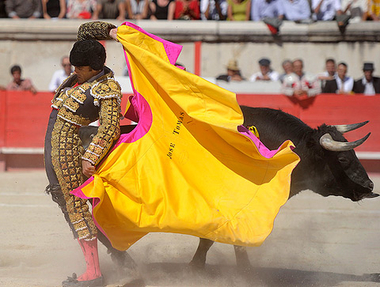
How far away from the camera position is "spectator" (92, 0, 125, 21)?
873 centimetres

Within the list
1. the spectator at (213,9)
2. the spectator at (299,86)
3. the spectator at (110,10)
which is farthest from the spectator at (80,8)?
the spectator at (299,86)

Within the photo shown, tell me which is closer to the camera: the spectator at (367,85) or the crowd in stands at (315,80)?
the crowd in stands at (315,80)

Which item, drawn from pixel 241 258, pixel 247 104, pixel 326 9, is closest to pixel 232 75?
pixel 247 104

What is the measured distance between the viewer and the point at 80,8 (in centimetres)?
900

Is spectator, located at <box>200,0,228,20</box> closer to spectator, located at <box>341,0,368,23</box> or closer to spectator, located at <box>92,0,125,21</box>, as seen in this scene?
spectator, located at <box>92,0,125,21</box>

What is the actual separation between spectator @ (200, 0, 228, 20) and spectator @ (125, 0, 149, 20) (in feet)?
2.89

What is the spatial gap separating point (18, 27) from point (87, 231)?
6.83m

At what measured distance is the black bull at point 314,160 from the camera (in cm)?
346

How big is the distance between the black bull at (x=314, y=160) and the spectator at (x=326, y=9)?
552 centimetres

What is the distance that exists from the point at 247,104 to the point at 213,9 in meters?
2.14

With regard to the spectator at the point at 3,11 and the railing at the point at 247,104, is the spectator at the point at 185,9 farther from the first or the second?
the spectator at the point at 3,11

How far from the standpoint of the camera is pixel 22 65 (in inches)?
358

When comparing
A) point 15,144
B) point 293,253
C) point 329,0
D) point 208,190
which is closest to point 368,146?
point 329,0

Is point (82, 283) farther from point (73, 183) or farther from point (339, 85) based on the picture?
point (339, 85)
